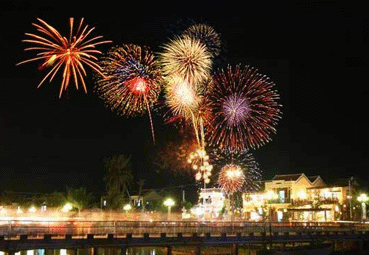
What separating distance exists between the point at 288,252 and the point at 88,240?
17.6 metres

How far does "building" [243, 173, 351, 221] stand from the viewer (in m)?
75.2

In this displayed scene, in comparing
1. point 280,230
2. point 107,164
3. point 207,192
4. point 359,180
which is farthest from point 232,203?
point 280,230

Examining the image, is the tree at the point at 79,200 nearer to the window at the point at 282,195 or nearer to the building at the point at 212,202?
the building at the point at 212,202

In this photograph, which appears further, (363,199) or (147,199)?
(147,199)

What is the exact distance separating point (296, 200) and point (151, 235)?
4425 cm

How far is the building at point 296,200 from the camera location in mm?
75188

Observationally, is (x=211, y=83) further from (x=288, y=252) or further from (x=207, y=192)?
(x=207, y=192)

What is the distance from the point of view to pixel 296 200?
256ft

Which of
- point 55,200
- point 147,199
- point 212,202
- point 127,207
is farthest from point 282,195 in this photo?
point 55,200

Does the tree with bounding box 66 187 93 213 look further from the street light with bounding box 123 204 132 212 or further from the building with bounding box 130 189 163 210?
the building with bounding box 130 189 163 210

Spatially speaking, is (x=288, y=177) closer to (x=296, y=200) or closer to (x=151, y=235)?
(x=296, y=200)

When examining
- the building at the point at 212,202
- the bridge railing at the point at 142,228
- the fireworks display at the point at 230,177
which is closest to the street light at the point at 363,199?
the bridge railing at the point at 142,228

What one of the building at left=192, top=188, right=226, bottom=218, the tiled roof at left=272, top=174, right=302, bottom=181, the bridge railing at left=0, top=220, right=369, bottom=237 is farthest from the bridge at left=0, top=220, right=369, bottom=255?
the building at left=192, top=188, right=226, bottom=218

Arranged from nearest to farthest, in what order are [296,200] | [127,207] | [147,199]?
[296,200], [127,207], [147,199]
